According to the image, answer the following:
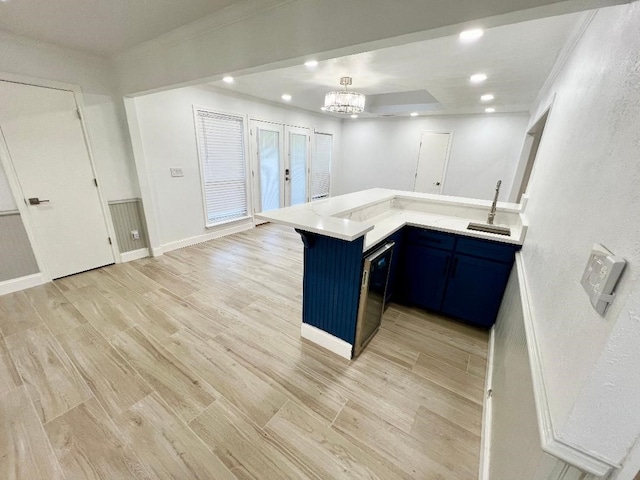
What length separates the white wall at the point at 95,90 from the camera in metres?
2.42

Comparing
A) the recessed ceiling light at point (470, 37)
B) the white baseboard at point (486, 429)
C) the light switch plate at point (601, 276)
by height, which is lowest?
the white baseboard at point (486, 429)

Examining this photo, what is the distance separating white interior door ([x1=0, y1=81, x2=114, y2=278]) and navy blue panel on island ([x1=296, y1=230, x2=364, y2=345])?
2942mm

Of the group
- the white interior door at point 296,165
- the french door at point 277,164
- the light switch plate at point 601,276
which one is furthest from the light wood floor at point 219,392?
the white interior door at point 296,165

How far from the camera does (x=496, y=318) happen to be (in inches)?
90.0

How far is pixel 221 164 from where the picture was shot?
4.36 meters

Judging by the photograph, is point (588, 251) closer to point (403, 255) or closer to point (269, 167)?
point (403, 255)

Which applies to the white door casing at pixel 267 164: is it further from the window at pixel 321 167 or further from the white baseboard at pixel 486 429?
the white baseboard at pixel 486 429

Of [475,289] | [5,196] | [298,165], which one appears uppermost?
[298,165]

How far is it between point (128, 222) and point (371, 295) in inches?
134

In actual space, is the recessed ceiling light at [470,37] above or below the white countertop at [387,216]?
above

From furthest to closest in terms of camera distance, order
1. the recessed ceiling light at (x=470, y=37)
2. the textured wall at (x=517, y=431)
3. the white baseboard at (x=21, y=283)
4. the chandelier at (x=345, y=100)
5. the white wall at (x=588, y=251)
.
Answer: the chandelier at (x=345, y=100), the white baseboard at (x=21, y=283), the recessed ceiling light at (x=470, y=37), the textured wall at (x=517, y=431), the white wall at (x=588, y=251)


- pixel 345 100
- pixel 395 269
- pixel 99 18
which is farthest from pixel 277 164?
pixel 395 269

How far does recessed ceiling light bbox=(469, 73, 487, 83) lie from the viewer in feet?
9.19

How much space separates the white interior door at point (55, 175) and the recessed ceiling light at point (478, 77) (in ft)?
14.4
